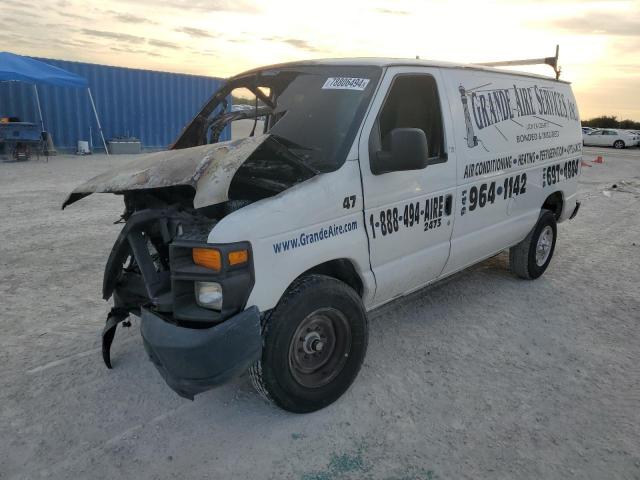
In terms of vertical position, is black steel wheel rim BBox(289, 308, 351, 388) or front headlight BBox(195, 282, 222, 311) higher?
front headlight BBox(195, 282, 222, 311)

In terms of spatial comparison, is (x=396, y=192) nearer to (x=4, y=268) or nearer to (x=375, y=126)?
(x=375, y=126)

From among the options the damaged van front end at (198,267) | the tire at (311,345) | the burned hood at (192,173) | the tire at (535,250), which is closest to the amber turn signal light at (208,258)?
the damaged van front end at (198,267)

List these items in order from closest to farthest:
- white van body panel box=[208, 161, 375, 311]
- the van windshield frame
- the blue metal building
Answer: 1. white van body panel box=[208, 161, 375, 311]
2. the van windshield frame
3. the blue metal building

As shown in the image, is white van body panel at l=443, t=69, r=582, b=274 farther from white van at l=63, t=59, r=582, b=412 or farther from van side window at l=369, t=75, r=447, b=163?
van side window at l=369, t=75, r=447, b=163

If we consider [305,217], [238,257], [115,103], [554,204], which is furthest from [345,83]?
[115,103]

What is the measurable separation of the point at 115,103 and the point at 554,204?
17.0m

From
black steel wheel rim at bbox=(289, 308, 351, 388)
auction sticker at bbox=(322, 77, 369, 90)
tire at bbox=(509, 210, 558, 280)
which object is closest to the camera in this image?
black steel wheel rim at bbox=(289, 308, 351, 388)

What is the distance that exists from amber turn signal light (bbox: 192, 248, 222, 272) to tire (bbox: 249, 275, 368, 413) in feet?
1.57

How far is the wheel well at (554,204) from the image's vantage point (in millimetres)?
5780

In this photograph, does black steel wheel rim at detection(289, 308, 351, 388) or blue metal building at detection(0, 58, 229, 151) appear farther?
blue metal building at detection(0, 58, 229, 151)

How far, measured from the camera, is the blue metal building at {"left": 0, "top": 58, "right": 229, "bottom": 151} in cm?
1693

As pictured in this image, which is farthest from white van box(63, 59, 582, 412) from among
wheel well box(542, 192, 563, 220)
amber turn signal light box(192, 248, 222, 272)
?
wheel well box(542, 192, 563, 220)

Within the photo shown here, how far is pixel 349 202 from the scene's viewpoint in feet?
10.6

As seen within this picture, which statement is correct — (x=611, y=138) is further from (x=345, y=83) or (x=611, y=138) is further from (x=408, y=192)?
(x=345, y=83)
